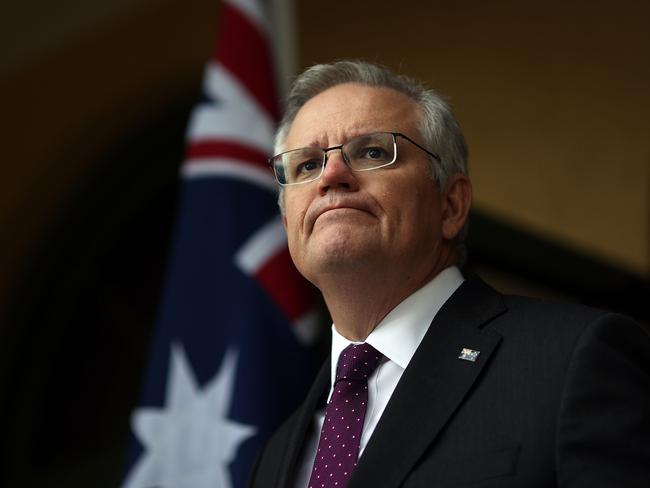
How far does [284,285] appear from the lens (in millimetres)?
2660

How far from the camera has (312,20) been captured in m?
3.97

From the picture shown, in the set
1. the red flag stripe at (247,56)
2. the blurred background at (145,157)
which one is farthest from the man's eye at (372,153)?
the blurred background at (145,157)

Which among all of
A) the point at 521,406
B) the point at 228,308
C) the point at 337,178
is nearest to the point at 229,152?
the point at 228,308

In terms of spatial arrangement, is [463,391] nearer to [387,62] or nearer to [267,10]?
[267,10]

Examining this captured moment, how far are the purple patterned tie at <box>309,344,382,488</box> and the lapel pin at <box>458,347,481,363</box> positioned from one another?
145 mm

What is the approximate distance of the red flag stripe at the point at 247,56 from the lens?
9.23 feet

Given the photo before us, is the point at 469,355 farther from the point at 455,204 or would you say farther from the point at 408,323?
the point at 455,204

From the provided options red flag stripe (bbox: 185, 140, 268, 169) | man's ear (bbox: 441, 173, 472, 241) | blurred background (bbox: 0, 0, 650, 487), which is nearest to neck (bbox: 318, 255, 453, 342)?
man's ear (bbox: 441, 173, 472, 241)

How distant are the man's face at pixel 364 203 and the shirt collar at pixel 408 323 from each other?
0.03 m

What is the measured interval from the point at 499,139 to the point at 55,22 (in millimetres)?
2180

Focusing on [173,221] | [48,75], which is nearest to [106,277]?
[173,221]

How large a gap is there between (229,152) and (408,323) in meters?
1.36

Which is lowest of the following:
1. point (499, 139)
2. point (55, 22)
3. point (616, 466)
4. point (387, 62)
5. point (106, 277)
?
point (616, 466)

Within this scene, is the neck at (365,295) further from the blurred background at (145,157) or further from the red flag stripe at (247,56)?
the blurred background at (145,157)
